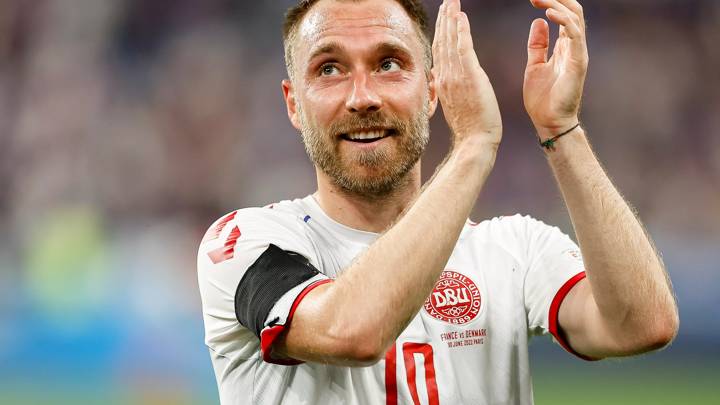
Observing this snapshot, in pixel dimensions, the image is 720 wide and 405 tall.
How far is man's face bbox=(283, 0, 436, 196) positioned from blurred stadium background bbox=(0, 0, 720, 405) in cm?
488

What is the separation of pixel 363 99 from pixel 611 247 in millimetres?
934

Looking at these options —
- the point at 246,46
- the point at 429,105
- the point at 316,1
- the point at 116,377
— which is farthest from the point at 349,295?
the point at 246,46

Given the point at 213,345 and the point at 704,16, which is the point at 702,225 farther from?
the point at 213,345

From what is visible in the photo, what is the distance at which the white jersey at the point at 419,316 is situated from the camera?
256 centimetres

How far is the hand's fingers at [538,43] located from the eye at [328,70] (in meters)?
0.68

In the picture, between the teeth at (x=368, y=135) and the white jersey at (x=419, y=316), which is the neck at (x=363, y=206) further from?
the teeth at (x=368, y=135)

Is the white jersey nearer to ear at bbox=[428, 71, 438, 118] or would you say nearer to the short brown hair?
ear at bbox=[428, 71, 438, 118]

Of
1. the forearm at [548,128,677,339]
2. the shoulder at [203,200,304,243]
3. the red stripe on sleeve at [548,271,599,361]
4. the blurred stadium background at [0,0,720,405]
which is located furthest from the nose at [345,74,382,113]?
the blurred stadium background at [0,0,720,405]

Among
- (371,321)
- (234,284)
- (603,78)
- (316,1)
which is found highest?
(603,78)

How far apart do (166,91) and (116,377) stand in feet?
9.30

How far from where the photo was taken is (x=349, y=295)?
7.20 feet

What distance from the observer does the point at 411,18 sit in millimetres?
3133

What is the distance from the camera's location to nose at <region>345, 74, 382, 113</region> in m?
2.82

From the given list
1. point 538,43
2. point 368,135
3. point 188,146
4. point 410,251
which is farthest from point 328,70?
point 188,146
